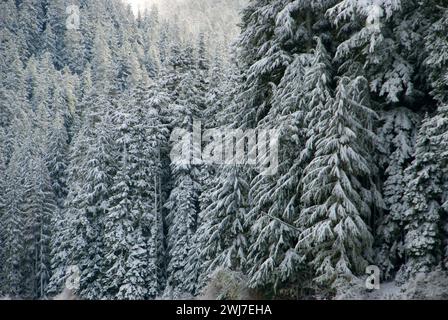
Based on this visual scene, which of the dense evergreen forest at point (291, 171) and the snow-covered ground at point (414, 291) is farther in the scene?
the dense evergreen forest at point (291, 171)

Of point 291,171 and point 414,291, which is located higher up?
point 291,171

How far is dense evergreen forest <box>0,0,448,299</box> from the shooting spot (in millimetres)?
16547

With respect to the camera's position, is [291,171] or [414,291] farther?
[291,171]

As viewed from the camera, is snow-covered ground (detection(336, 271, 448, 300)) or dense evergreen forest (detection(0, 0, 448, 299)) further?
dense evergreen forest (detection(0, 0, 448, 299))

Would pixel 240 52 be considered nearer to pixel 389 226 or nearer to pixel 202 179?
pixel 389 226

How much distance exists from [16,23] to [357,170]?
148 meters

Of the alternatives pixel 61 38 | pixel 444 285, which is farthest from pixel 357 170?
pixel 61 38

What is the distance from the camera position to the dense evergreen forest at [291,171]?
54.3 feet

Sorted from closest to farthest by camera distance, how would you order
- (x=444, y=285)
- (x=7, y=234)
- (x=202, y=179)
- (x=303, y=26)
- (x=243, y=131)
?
(x=444, y=285), (x=303, y=26), (x=243, y=131), (x=202, y=179), (x=7, y=234)

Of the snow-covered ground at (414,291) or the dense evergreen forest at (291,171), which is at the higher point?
the dense evergreen forest at (291,171)

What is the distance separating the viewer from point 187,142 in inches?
1547

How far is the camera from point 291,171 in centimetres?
1895

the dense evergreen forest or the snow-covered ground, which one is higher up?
the dense evergreen forest

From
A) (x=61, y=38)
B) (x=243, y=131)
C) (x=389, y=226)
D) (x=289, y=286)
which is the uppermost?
(x=61, y=38)
